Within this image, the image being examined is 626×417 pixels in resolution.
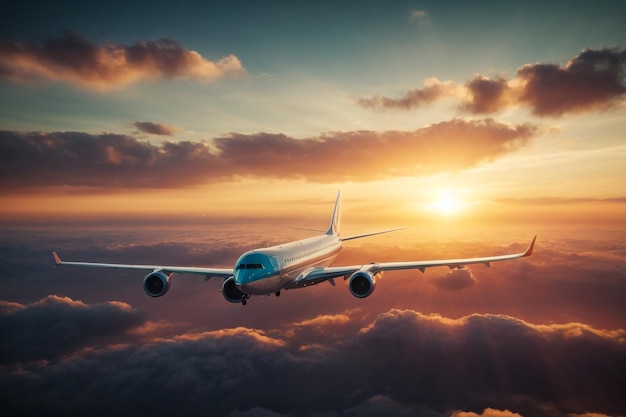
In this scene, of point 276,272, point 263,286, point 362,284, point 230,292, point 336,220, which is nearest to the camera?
point 263,286

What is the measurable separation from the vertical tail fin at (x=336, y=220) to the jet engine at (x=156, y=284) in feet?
146

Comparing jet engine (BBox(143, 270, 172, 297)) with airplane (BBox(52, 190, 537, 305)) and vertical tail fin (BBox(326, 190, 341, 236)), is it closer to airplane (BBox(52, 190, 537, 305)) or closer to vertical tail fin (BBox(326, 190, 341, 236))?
airplane (BBox(52, 190, 537, 305))

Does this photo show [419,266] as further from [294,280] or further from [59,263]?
[59,263]

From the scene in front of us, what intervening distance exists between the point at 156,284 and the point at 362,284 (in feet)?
84.2

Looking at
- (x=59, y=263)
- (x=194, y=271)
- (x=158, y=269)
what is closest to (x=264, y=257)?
(x=194, y=271)

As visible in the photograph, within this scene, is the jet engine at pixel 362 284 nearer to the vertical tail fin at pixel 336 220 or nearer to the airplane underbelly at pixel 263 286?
the airplane underbelly at pixel 263 286

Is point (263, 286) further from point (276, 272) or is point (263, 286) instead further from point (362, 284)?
point (362, 284)

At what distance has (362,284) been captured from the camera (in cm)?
3844

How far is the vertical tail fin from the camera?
82781 millimetres

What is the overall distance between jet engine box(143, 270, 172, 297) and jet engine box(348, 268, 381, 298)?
2302cm

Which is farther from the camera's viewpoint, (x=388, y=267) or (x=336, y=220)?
(x=336, y=220)

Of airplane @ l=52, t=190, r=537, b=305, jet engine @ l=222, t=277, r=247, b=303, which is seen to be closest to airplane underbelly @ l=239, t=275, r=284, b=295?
airplane @ l=52, t=190, r=537, b=305

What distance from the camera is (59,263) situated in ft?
146

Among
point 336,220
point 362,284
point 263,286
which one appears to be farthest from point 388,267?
point 336,220
